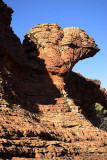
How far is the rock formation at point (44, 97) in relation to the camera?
10.5 metres

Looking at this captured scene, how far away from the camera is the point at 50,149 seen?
35.0 feet

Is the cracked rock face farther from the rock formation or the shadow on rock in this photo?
the shadow on rock

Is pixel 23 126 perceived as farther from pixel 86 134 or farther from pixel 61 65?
pixel 61 65

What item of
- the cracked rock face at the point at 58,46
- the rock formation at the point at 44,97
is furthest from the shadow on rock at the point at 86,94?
the cracked rock face at the point at 58,46

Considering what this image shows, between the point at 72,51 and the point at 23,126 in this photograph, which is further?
the point at 72,51

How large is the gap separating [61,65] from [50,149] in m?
17.5

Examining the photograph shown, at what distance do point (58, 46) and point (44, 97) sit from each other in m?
9.68

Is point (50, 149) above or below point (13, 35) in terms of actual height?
below

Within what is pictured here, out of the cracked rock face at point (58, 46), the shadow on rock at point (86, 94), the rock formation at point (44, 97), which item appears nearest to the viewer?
the rock formation at point (44, 97)

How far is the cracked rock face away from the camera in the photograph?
27125mm

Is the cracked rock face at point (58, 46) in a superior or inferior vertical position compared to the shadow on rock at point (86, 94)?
superior

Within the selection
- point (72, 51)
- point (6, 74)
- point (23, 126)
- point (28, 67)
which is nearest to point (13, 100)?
point (6, 74)

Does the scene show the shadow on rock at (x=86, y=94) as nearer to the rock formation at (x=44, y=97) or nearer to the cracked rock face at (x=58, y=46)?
the rock formation at (x=44, y=97)

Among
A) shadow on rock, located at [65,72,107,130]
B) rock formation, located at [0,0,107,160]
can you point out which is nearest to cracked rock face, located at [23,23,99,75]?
rock formation, located at [0,0,107,160]
